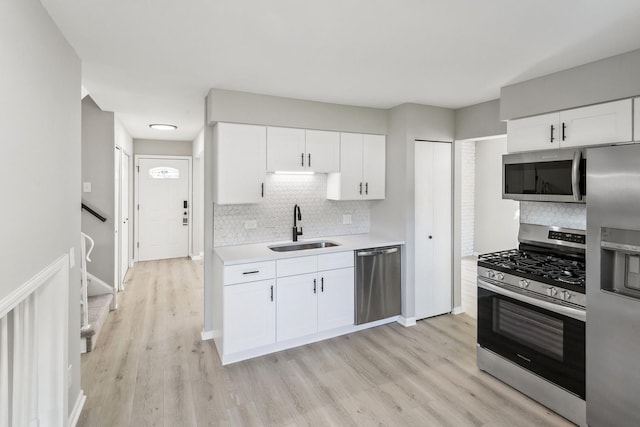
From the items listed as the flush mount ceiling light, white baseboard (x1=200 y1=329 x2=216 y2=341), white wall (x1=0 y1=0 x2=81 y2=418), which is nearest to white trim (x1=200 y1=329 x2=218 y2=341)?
white baseboard (x1=200 y1=329 x2=216 y2=341)

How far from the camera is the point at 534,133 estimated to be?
2871 millimetres

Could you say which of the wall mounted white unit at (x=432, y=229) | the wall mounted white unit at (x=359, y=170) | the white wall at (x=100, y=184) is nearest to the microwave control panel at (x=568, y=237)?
the wall mounted white unit at (x=432, y=229)

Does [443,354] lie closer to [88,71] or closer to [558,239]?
[558,239]

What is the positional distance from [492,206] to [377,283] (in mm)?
4288

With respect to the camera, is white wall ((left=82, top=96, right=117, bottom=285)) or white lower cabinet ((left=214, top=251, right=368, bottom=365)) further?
white wall ((left=82, top=96, right=117, bottom=285))

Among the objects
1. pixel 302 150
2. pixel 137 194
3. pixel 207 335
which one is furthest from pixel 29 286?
pixel 137 194

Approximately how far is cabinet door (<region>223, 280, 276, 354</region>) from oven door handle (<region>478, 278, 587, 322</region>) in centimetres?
183

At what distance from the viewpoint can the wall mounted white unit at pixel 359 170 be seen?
3.86 meters

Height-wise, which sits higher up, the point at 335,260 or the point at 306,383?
the point at 335,260

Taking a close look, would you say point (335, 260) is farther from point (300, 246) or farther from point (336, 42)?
point (336, 42)

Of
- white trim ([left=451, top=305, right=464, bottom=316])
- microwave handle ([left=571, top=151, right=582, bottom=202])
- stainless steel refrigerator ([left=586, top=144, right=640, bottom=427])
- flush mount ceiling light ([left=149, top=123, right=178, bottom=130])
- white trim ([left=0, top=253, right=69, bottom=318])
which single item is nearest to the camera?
white trim ([left=0, top=253, right=69, bottom=318])

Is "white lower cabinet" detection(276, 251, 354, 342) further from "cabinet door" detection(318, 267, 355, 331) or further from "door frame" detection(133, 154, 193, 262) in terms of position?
"door frame" detection(133, 154, 193, 262)

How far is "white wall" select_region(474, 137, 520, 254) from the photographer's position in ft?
21.4

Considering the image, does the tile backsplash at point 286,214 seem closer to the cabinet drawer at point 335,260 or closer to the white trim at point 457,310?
the cabinet drawer at point 335,260
